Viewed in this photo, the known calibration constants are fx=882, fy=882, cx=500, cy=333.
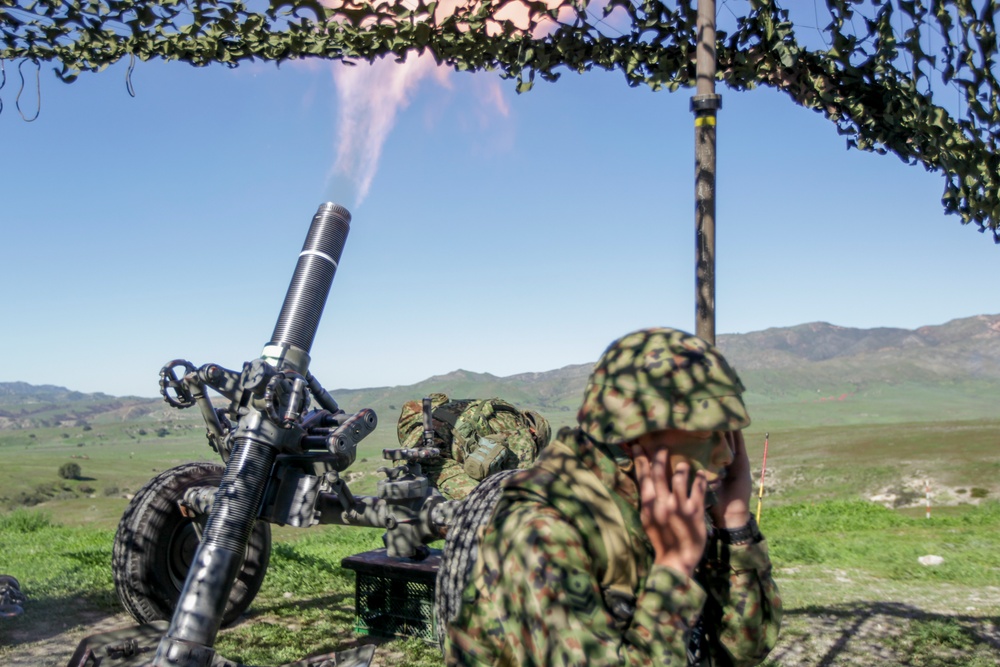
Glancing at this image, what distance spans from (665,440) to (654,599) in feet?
1.08

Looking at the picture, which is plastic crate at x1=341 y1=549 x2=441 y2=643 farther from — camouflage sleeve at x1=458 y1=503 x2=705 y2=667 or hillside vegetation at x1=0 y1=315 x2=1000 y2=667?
camouflage sleeve at x1=458 y1=503 x2=705 y2=667

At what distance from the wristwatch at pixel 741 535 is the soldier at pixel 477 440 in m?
3.99

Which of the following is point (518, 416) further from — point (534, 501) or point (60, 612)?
point (534, 501)

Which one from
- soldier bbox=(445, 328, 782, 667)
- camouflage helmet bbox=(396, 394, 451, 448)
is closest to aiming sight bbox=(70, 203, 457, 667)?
camouflage helmet bbox=(396, 394, 451, 448)

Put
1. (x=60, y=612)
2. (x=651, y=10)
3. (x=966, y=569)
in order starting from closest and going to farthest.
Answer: (x=651, y=10) → (x=60, y=612) → (x=966, y=569)

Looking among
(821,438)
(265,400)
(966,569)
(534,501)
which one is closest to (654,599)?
(534,501)

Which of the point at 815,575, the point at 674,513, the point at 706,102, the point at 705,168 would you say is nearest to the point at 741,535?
the point at 674,513

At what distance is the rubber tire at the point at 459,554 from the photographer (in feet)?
13.2

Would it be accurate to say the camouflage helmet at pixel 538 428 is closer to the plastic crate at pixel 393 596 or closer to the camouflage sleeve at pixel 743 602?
the plastic crate at pixel 393 596

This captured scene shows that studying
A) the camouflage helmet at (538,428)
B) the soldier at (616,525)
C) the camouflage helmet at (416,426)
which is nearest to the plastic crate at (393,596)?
the camouflage helmet at (416,426)

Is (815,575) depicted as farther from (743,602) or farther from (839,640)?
(743,602)

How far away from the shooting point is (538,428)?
6.96m

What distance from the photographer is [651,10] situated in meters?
4.54

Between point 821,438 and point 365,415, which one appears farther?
point 821,438
